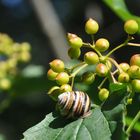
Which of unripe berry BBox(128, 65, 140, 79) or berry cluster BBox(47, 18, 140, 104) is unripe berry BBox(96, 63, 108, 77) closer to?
berry cluster BBox(47, 18, 140, 104)

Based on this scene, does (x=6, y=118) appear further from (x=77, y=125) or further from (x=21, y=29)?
(x=77, y=125)

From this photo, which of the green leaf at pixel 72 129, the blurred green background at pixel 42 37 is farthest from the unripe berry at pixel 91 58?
the blurred green background at pixel 42 37

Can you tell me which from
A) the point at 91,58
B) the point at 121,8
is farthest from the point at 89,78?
the point at 121,8

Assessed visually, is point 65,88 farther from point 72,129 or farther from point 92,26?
point 92,26

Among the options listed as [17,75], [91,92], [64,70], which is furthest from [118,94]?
[17,75]

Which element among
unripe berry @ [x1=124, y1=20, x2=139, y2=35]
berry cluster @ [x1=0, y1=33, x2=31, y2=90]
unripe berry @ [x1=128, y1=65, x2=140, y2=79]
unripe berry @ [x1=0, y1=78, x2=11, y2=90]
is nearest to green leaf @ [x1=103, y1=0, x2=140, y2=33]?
unripe berry @ [x1=124, y1=20, x2=139, y2=35]
